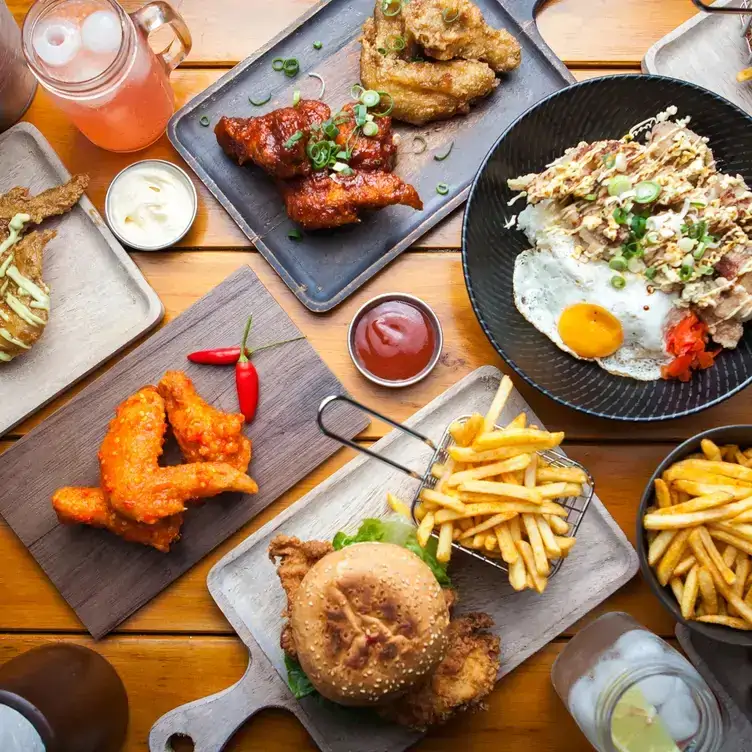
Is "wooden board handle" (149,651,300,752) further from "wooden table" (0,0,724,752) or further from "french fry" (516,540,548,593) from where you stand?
"french fry" (516,540,548,593)

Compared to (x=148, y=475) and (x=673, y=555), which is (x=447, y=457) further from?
(x=148, y=475)

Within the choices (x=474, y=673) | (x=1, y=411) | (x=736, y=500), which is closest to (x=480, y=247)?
(x=736, y=500)

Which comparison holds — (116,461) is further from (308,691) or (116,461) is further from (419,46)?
(419,46)

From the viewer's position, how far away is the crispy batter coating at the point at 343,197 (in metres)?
3.90

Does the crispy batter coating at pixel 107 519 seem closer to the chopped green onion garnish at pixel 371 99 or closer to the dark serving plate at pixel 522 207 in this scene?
the dark serving plate at pixel 522 207

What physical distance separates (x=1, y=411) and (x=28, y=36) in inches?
73.0

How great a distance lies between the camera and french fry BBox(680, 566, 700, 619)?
3.43m

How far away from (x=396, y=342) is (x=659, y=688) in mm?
1969

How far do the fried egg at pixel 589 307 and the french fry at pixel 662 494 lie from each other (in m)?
0.57

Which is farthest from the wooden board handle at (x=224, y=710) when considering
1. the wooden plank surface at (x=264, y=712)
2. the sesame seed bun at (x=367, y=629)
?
the sesame seed bun at (x=367, y=629)

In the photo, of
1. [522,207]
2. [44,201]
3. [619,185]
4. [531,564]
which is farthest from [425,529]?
[44,201]

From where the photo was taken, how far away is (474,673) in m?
3.57

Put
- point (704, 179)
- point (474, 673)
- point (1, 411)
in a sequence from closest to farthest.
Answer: point (474, 673)
point (704, 179)
point (1, 411)

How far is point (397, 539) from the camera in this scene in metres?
3.84
